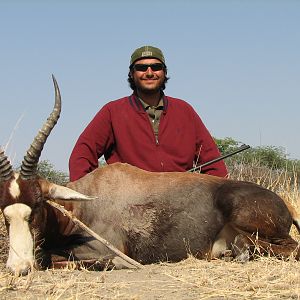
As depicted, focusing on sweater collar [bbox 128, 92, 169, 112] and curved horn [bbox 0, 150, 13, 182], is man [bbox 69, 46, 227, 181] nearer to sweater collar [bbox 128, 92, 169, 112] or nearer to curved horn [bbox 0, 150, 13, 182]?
sweater collar [bbox 128, 92, 169, 112]

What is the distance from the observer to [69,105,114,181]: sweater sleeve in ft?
23.1

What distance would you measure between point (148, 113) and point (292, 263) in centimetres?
306

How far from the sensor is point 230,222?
18.6 ft

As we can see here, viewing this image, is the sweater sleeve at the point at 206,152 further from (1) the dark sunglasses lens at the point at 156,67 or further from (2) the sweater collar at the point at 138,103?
(1) the dark sunglasses lens at the point at 156,67

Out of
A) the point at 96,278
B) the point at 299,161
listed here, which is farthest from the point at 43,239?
the point at 299,161

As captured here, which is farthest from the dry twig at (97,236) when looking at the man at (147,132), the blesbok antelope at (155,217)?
the man at (147,132)

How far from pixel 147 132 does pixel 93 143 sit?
0.65 m

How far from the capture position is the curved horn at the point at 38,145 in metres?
5.15

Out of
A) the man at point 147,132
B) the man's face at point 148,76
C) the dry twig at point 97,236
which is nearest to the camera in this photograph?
the dry twig at point 97,236

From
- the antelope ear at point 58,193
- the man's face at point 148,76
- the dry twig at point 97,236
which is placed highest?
the man's face at point 148,76

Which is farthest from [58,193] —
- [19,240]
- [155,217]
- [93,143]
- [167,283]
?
[93,143]

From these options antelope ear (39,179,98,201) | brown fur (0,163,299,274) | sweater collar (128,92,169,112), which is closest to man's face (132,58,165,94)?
sweater collar (128,92,169,112)

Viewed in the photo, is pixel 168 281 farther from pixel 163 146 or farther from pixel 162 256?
pixel 163 146

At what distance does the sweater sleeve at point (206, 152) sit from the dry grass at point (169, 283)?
Answer: 2.62 meters
